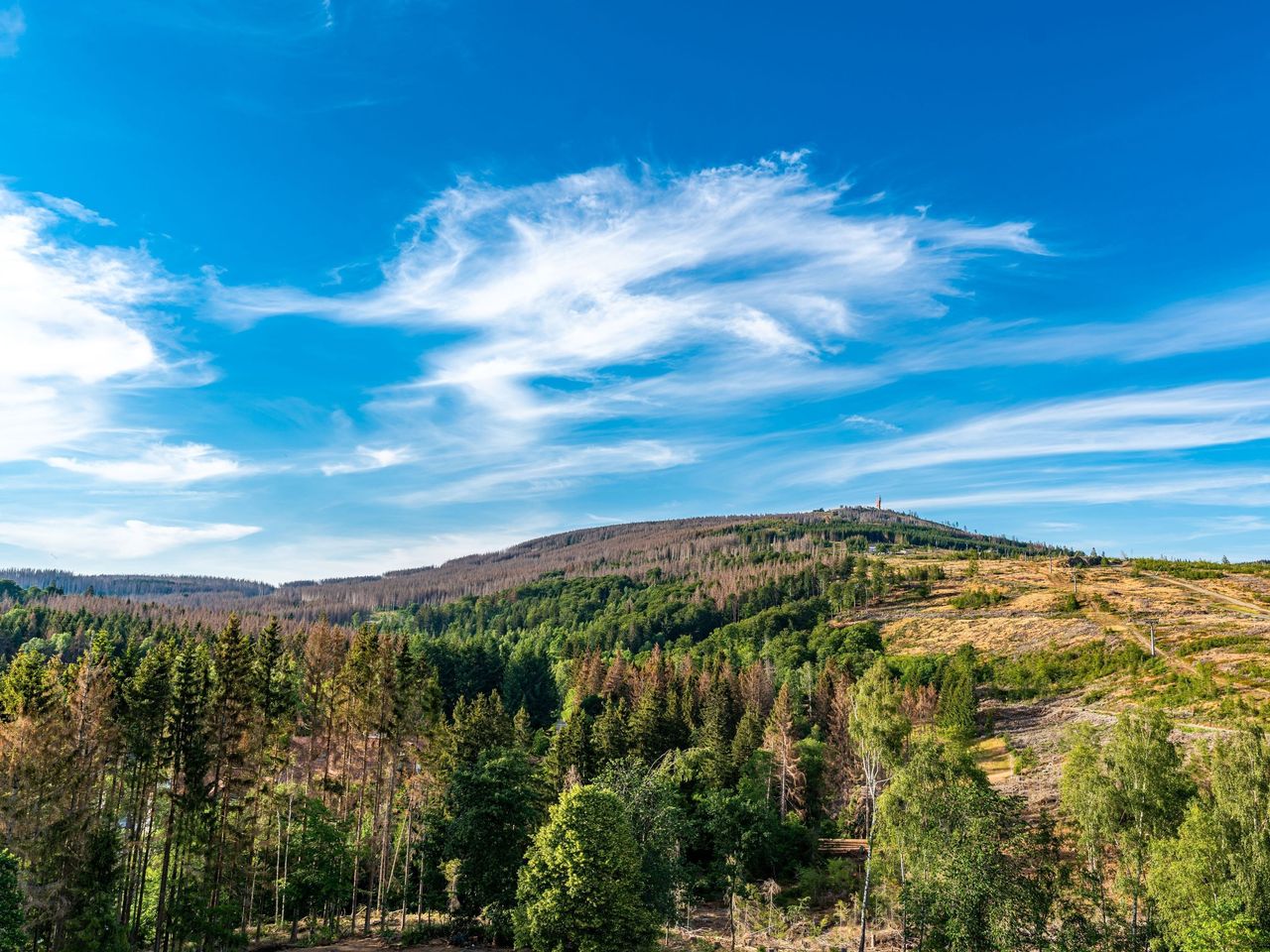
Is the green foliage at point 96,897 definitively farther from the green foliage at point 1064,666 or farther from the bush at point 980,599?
the bush at point 980,599

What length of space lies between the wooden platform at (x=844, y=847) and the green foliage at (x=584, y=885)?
40443mm

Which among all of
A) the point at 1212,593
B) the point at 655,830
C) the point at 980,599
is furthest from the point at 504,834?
the point at 1212,593

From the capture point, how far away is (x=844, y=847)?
73.9m

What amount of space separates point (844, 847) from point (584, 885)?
47476 millimetres

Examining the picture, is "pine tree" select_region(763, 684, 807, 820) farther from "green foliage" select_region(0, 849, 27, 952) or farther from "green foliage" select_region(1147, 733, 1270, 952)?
"green foliage" select_region(0, 849, 27, 952)

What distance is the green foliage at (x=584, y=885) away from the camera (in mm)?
36844

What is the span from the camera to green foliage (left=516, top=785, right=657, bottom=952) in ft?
121

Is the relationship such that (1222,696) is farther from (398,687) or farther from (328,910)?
(328,910)

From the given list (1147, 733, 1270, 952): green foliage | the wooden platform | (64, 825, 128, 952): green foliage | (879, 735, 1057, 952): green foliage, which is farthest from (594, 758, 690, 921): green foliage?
the wooden platform

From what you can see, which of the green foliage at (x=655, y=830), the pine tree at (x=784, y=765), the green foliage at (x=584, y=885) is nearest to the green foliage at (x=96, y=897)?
the green foliage at (x=584, y=885)

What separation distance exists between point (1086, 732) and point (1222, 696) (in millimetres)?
49716

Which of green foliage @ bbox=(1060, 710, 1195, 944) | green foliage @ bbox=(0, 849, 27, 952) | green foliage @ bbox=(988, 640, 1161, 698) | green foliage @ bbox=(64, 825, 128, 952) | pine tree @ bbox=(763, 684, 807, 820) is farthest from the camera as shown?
green foliage @ bbox=(988, 640, 1161, 698)

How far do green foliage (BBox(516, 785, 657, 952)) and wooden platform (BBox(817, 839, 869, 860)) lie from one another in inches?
1592

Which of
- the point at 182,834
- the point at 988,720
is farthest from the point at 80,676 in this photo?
the point at 988,720
